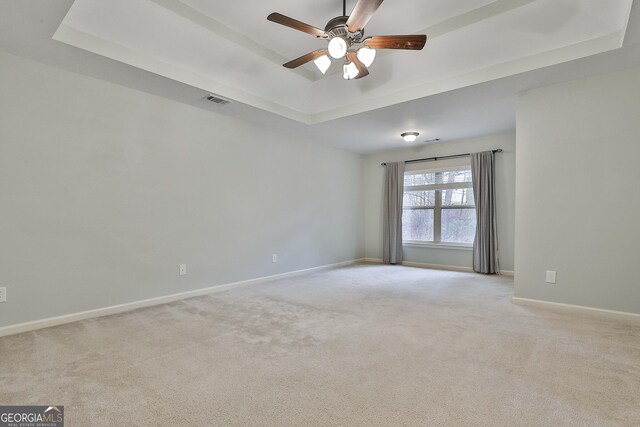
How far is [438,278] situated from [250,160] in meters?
3.38

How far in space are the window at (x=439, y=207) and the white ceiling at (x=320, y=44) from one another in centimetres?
196

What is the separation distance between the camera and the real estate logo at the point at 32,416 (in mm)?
1491

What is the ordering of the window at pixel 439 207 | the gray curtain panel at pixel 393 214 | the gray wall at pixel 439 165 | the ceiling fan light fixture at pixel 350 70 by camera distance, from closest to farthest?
the ceiling fan light fixture at pixel 350 70 < the gray wall at pixel 439 165 < the window at pixel 439 207 < the gray curtain panel at pixel 393 214

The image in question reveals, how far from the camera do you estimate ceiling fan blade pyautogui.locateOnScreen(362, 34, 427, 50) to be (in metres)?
2.45

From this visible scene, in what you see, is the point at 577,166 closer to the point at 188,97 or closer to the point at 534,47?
the point at 534,47

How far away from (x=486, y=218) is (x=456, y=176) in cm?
101

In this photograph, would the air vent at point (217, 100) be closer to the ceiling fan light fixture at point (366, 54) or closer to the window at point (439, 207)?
the ceiling fan light fixture at point (366, 54)

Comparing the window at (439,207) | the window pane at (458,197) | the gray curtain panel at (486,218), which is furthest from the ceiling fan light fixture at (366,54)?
the window pane at (458,197)

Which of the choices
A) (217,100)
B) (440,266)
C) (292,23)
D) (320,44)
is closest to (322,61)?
(292,23)

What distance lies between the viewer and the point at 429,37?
127 inches

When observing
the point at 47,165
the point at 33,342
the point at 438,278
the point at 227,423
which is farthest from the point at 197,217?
the point at 438,278

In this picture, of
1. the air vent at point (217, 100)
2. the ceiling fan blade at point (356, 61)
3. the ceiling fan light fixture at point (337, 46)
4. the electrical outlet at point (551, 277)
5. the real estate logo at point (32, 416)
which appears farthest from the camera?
the air vent at point (217, 100)

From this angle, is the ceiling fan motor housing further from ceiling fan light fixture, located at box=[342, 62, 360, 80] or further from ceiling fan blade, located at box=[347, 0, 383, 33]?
ceiling fan light fixture, located at box=[342, 62, 360, 80]

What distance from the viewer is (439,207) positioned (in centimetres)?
612
